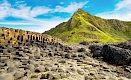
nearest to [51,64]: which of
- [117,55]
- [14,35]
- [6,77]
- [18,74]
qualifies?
[18,74]

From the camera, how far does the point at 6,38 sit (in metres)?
22.4

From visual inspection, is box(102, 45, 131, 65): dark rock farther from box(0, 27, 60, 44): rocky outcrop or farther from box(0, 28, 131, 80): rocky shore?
box(0, 27, 60, 44): rocky outcrop

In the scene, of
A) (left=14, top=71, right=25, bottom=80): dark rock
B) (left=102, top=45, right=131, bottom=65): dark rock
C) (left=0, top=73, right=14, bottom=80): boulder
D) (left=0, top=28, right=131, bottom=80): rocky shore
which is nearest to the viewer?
(left=0, top=73, right=14, bottom=80): boulder

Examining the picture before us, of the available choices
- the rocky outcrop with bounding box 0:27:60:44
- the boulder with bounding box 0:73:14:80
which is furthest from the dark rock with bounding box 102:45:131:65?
the boulder with bounding box 0:73:14:80

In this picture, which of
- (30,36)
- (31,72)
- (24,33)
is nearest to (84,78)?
(31,72)

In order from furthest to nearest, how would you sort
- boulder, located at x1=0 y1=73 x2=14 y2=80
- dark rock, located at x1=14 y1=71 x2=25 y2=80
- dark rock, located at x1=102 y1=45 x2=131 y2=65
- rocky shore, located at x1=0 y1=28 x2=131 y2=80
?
dark rock, located at x1=102 y1=45 x2=131 y2=65 < rocky shore, located at x1=0 y1=28 x2=131 y2=80 < dark rock, located at x1=14 y1=71 x2=25 y2=80 < boulder, located at x1=0 y1=73 x2=14 y2=80

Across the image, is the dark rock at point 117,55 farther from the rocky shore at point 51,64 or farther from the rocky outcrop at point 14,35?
the rocky outcrop at point 14,35

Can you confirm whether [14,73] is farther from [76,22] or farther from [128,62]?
[76,22]

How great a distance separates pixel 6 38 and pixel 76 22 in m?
161

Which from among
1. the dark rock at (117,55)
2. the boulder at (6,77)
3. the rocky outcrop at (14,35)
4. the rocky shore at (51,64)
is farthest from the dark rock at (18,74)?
the rocky outcrop at (14,35)

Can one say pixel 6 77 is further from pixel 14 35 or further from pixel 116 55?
pixel 14 35

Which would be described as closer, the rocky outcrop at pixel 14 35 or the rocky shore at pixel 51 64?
the rocky shore at pixel 51 64

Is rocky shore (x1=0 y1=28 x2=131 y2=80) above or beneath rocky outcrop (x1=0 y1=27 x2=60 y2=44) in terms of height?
beneath

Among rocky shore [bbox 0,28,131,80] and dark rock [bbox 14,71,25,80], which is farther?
rocky shore [bbox 0,28,131,80]
